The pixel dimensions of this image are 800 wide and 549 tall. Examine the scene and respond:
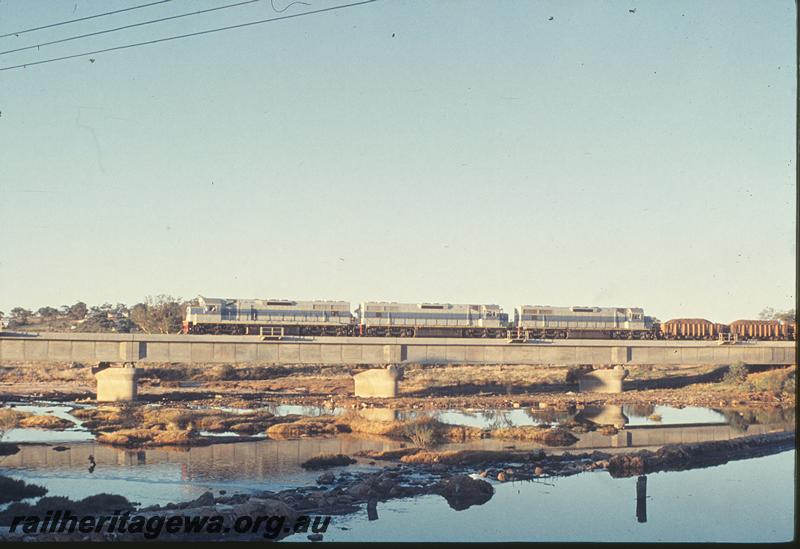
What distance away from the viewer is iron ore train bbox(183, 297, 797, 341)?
7256 cm

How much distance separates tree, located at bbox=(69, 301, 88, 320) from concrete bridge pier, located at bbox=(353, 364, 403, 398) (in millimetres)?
116253

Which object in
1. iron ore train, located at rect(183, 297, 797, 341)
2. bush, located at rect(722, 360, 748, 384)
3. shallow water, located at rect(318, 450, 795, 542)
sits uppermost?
iron ore train, located at rect(183, 297, 797, 341)

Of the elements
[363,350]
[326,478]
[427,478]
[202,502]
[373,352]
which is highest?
[363,350]

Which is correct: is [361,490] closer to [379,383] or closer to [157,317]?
[379,383]

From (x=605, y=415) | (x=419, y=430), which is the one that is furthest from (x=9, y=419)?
(x=605, y=415)

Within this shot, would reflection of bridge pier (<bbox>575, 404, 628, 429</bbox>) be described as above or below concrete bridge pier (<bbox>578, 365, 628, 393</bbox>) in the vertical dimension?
below

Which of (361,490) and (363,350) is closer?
(361,490)

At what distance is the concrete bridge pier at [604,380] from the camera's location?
70.5m

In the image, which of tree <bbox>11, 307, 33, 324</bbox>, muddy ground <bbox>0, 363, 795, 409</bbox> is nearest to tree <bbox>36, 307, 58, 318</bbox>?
tree <bbox>11, 307, 33, 324</bbox>

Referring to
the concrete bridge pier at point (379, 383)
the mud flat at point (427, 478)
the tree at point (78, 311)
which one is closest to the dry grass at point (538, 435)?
the mud flat at point (427, 478)

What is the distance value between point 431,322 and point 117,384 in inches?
1139

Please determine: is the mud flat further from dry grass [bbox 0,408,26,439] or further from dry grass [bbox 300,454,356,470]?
dry grass [bbox 0,408,26,439]

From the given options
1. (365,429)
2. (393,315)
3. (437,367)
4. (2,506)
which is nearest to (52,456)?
(2,506)

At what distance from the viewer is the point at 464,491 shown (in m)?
30.0
